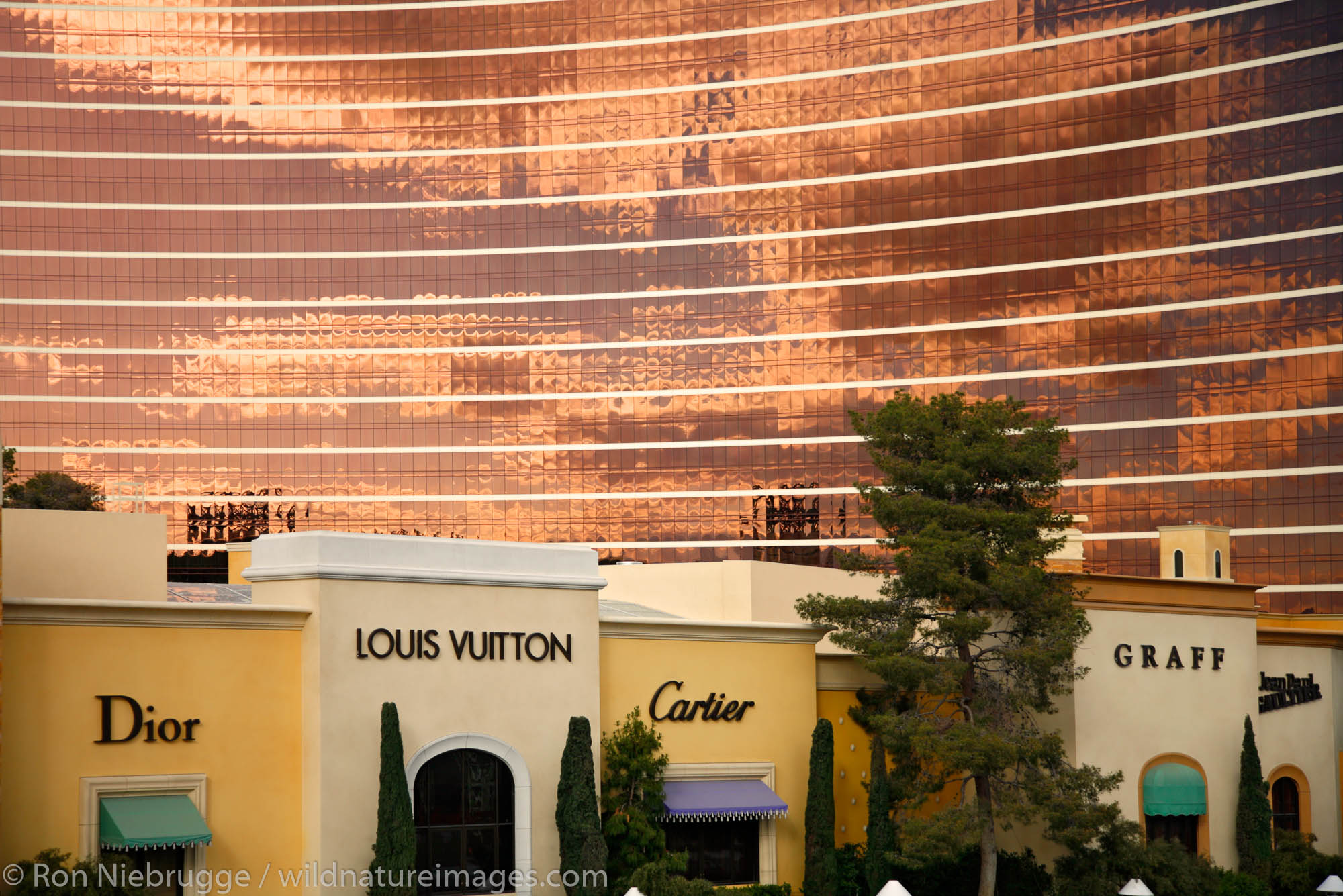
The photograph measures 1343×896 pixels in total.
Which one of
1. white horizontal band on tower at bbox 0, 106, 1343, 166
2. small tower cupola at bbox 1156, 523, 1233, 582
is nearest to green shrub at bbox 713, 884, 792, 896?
small tower cupola at bbox 1156, 523, 1233, 582

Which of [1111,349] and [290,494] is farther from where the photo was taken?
[290,494]

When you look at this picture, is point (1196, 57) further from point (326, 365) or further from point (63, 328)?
point (63, 328)

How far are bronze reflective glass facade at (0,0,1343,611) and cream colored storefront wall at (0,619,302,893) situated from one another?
76945 millimetres

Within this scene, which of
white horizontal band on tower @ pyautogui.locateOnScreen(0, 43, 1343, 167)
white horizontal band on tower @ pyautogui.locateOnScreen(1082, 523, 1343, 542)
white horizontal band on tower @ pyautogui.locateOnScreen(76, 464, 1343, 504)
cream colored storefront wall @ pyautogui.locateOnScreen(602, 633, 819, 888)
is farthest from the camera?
white horizontal band on tower @ pyautogui.locateOnScreen(76, 464, 1343, 504)

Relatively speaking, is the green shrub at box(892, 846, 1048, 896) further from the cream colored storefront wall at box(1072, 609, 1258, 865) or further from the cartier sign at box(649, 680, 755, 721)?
the cartier sign at box(649, 680, 755, 721)

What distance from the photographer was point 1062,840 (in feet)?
112

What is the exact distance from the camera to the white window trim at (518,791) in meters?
30.6

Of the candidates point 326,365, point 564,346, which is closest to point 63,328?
point 326,365

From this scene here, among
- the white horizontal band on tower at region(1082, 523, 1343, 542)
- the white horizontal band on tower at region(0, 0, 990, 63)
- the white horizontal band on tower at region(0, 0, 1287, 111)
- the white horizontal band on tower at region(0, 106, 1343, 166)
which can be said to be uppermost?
the white horizontal band on tower at region(0, 0, 990, 63)

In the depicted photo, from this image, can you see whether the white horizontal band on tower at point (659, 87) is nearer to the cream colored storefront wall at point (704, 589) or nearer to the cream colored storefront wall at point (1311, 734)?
the cream colored storefront wall at point (704, 589)

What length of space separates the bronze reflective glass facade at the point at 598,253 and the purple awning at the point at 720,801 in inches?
2679

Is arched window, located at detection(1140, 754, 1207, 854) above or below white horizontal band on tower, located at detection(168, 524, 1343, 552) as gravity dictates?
below

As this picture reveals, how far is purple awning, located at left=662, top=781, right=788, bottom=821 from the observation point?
33.5 metres

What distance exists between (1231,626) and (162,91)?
303 feet
